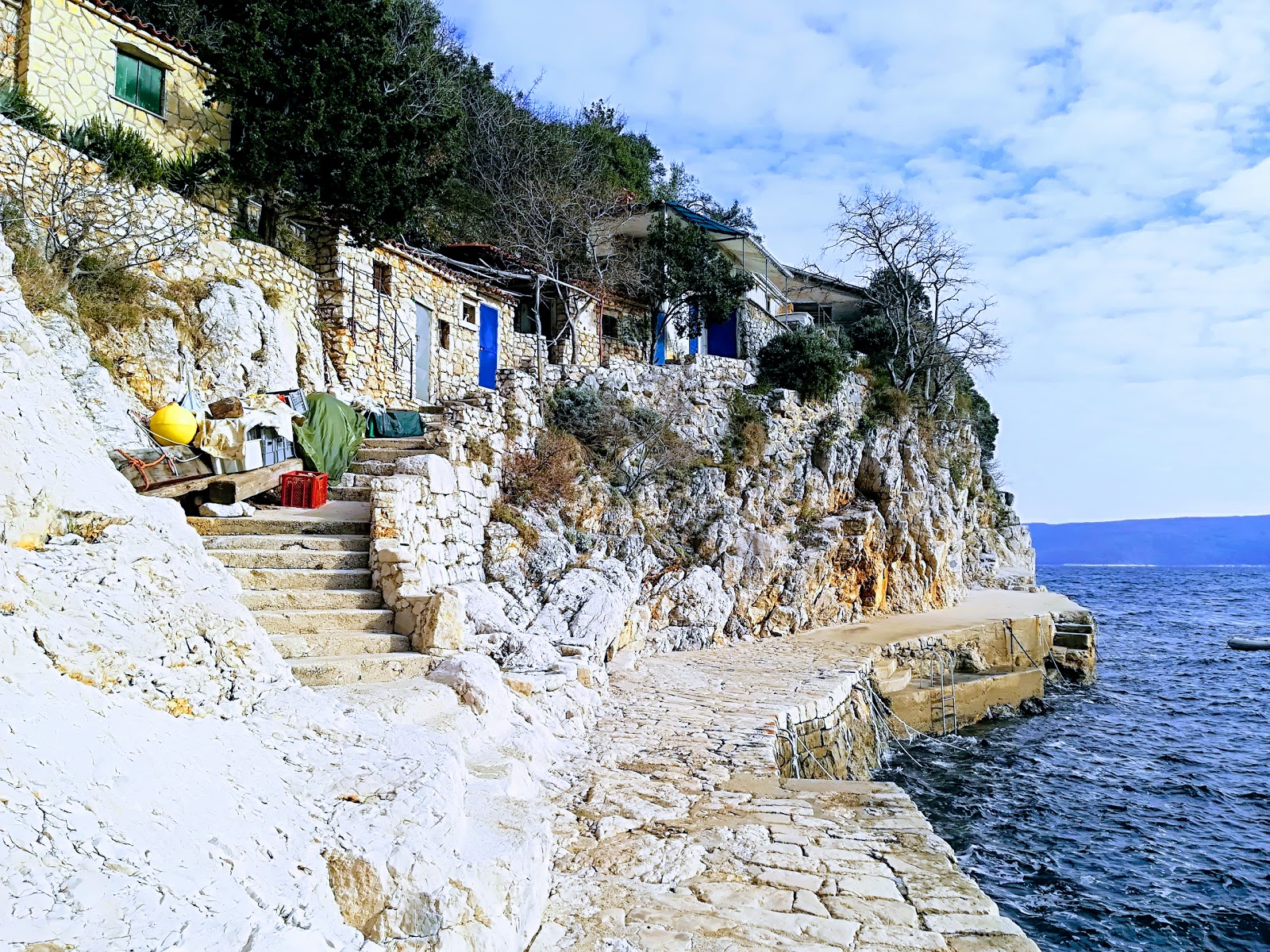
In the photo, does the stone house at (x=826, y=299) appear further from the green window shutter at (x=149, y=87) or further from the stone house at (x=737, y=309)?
the green window shutter at (x=149, y=87)

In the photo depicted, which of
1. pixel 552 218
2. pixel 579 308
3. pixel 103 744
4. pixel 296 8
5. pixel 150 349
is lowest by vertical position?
pixel 103 744

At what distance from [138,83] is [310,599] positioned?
11.7 meters

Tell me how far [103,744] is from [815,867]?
4.33 m

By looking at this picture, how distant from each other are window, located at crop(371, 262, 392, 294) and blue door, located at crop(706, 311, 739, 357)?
1161 centimetres

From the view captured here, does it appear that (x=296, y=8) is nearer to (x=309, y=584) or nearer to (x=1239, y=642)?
(x=309, y=584)

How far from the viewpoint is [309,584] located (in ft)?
25.0

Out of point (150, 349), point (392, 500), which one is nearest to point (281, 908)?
point (392, 500)

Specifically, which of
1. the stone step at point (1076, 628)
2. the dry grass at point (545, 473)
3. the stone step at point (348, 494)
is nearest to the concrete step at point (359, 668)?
the stone step at point (348, 494)

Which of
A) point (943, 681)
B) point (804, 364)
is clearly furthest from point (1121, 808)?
point (804, 364)

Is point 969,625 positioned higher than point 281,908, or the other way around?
point 281,908

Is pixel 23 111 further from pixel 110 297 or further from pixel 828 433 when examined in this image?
pixel 828 433

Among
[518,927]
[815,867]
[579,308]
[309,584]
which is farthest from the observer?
[579,308]

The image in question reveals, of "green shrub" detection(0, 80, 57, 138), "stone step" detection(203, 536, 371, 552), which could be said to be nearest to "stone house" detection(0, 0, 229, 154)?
"green shrub" detection(0, 80, 57, 138)

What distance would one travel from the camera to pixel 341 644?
6734mm
